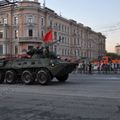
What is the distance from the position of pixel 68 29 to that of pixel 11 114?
91154 mm

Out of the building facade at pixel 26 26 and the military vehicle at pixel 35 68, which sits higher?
the building facade at pixel 26 26

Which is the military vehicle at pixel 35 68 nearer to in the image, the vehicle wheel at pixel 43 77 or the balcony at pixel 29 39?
the vehicle wheel at pixel 43 77

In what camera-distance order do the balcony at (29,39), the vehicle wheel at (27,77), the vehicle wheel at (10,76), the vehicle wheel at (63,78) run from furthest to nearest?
1. the balcony at (29,39)
2. the vehicle wheel at (63,78)
3. the vehicle wheel at (10,76)
4. the vehicle wheel at (27,77)

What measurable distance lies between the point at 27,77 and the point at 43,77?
50.4 inches

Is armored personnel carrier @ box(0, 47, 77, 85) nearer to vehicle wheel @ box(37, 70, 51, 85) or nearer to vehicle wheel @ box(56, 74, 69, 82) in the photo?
vehicle wheel @ box(37, 70, 51, 85)

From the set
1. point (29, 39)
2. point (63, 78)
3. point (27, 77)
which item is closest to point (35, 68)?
point (27, 77)

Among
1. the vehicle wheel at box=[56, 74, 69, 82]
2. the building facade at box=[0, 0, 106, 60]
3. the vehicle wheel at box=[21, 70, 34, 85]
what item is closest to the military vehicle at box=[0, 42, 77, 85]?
the vehicle wheel at box=[21, 70, 34, 85]

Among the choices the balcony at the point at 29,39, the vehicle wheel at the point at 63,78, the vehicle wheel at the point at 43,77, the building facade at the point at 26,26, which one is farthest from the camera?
the building facade at the point at 26,26

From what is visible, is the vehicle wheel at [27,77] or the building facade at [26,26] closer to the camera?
the vehicle wheel at [27,77]

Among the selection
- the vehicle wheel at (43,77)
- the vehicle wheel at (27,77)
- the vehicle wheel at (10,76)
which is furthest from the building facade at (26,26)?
the vehicle wheel at (43,77)

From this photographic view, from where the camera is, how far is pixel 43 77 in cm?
2292

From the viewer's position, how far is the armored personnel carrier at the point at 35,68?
22.9m

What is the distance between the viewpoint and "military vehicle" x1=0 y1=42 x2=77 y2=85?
902 inches

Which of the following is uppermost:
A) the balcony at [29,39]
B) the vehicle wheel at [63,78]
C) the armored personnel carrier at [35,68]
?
the balcony at [29,39]
